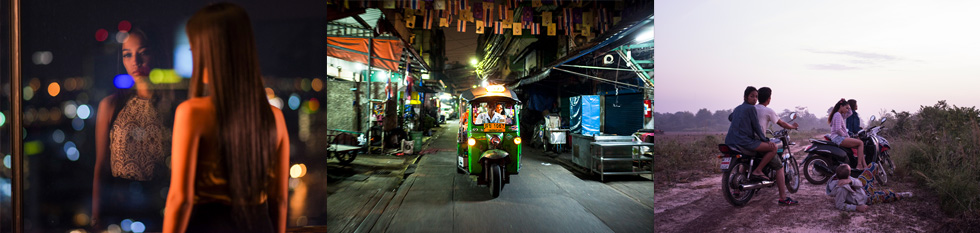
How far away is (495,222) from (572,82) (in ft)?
33.9

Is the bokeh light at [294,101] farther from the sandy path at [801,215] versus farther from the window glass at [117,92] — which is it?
the sandy path at [801,215]

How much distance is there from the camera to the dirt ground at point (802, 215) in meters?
3.85

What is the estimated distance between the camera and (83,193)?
287cm

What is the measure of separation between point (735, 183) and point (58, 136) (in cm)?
606

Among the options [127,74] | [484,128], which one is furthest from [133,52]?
[484,128]

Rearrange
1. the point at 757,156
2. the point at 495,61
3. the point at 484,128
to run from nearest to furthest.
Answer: the point at 757,156 → the point at 484,128 → the point at 495,61

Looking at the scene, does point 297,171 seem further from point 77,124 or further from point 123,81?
point 77,124

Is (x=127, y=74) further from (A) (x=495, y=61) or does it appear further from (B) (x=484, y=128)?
(A) (x=495, y=61)

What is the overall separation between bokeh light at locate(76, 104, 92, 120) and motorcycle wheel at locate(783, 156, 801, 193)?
6.42 metres

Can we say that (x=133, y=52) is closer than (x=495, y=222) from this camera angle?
Yes

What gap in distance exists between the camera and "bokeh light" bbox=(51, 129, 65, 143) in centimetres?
281

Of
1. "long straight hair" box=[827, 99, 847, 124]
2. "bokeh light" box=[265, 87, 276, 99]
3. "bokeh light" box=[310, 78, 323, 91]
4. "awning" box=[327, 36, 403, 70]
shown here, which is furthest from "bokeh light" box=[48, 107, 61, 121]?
"long straight hair" box=[827, 99, 847, 124]

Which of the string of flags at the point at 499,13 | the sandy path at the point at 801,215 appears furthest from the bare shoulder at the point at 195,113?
the sandy path at the point at 801,215

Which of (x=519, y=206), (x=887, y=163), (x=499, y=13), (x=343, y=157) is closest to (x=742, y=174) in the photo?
(x=887, y=163)
